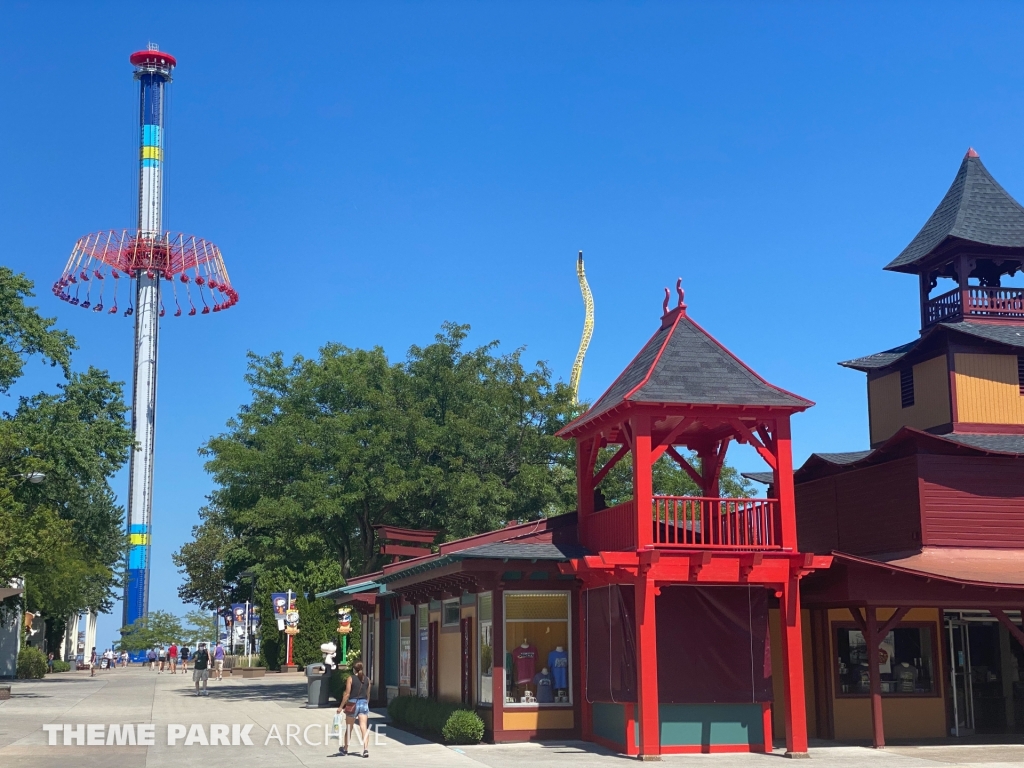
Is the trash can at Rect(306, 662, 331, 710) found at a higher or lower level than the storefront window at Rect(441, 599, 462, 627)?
lower

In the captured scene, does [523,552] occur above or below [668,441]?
below

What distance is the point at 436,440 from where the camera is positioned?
35.9 meters

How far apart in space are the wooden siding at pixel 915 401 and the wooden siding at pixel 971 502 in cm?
324

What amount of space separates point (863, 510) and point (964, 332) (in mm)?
5056

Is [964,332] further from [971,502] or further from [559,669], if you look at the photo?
[559,669]

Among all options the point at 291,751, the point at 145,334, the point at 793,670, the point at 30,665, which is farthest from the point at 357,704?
the point at 145,334

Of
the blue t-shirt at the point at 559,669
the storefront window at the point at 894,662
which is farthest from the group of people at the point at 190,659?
the storefront window at the point at 894,662

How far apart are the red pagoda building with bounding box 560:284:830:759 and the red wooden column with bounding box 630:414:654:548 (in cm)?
2

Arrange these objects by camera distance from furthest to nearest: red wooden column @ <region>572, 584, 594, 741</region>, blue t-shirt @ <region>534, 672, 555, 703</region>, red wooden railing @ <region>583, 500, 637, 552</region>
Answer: blue t-shirt @ <region>534, 672, 555, 703</region>
red wooden column @ <region>572, 584, 594, 741</region>
red wooden railing @ <region>583, 500, 637, 552</region>

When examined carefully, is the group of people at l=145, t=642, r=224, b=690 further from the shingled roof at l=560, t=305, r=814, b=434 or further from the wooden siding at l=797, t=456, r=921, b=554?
the wooden siding at l=797, t=456, r=921, b=554

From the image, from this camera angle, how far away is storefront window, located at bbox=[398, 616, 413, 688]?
2756cm

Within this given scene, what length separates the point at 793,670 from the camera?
19312 mm

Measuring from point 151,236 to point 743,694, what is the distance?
69.9m

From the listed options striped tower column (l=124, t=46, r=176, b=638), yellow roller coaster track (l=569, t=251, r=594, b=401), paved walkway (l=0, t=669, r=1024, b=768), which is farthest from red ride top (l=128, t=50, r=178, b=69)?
paved walkway (l=0, t=669, r=1024, b=768)
